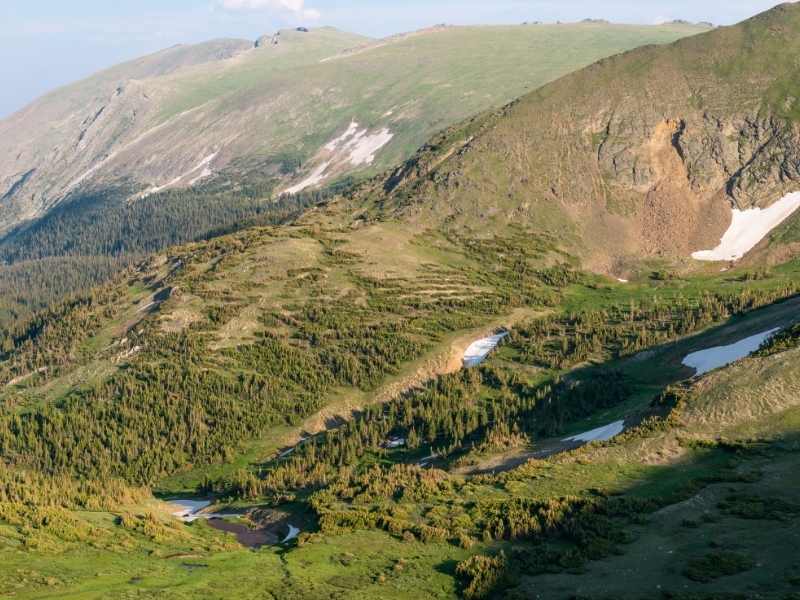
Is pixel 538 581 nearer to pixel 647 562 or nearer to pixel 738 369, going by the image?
pixel 647 562

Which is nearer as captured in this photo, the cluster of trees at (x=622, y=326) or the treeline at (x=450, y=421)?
the treeline at (x=450, y=421)

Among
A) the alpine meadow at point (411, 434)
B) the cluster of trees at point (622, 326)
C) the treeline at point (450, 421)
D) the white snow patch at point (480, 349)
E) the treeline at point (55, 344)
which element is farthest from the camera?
the treeline at point (55, 344)

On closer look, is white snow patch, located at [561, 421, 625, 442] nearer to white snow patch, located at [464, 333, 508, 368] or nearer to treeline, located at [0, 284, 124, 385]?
white snow patch, located at [464, 333, 508, 368]

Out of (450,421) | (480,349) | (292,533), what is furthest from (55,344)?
(292,533)

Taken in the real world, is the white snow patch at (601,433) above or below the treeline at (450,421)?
above

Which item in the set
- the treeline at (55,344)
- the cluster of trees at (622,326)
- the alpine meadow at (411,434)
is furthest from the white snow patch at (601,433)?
the treeline at (55,344)

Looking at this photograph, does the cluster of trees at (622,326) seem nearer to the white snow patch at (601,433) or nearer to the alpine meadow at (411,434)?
the alpine meadow at (411,434)

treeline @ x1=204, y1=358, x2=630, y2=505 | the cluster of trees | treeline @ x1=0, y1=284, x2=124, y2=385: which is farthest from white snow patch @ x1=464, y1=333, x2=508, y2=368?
treeline @ x1=0, y1=284, x2=124, y2=385
